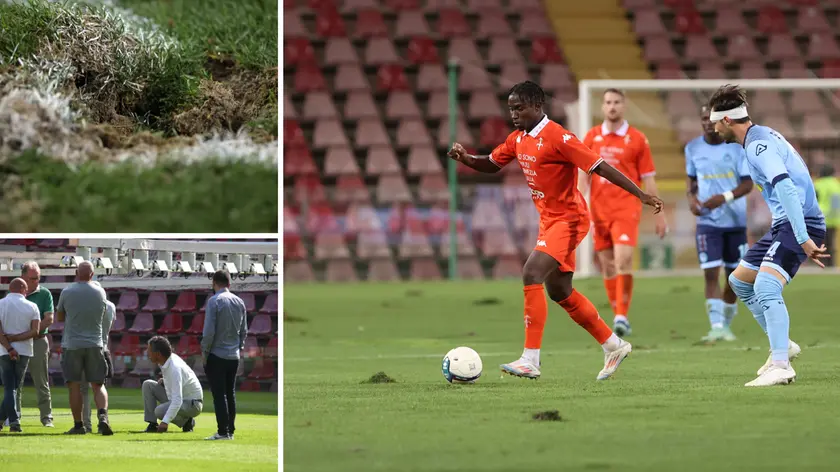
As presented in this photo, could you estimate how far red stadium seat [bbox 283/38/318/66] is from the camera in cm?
1945

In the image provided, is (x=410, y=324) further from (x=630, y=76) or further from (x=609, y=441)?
(x=630, y=76)

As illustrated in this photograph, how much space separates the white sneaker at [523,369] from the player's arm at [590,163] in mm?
990

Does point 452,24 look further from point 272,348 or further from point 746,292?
point 272,348

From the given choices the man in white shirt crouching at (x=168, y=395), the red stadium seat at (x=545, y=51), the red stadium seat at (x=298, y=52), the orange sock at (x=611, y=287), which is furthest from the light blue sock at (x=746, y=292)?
the red stadium seat at (x=545, y=51)

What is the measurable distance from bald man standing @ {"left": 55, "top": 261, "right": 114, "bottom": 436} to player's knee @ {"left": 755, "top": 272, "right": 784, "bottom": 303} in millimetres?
2964

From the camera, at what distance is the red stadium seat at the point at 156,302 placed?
4.07 meters

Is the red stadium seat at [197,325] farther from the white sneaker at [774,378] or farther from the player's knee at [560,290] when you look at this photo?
the white sneaker at [774,378]

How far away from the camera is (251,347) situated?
14.3 ft

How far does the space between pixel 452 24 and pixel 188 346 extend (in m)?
16.2

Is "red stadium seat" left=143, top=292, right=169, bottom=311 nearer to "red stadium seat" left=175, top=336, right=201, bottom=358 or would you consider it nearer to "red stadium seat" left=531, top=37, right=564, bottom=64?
"red stadium seat" left=175, top=336, right=201, bottom=358

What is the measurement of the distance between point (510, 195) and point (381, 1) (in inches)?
234

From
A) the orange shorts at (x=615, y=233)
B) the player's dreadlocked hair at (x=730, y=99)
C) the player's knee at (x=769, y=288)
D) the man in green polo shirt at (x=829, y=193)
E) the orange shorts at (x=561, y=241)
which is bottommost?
the player's knee at (x=769, y=288)

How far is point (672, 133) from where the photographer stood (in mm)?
15914

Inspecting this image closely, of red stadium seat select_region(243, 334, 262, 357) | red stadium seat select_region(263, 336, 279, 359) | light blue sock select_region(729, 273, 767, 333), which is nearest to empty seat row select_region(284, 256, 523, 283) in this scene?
light blue sock select_region(729, 273, 767, 333)
